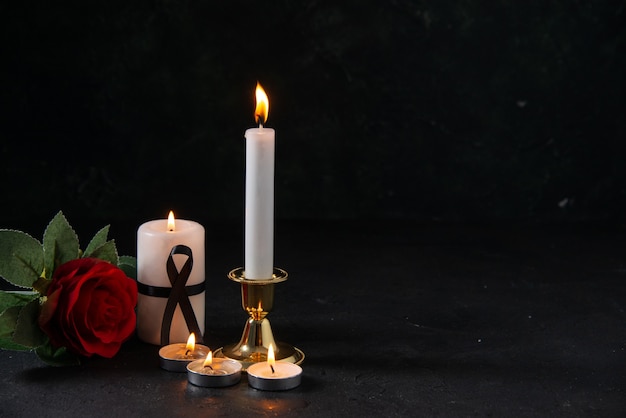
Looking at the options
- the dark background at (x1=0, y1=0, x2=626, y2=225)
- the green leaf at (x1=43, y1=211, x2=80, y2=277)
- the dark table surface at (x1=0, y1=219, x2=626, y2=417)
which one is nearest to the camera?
the dark table surface at (x1=0, y1=219, x2=626, y2=417)

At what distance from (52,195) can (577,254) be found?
2.98 ft

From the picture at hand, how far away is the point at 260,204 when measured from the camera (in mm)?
1125

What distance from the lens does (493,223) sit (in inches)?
77.5

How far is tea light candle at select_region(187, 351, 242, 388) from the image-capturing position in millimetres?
1102

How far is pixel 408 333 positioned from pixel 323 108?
725 mm

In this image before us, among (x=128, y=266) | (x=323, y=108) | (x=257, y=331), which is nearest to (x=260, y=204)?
(x=257, y=331)

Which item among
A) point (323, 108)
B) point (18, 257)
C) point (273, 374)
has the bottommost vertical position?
point (273, 374)

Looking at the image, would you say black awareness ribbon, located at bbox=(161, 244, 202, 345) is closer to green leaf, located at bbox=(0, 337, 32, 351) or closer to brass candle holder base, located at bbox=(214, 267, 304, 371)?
brass candle holder base, located at bbox=(214, 267, 304, 371)

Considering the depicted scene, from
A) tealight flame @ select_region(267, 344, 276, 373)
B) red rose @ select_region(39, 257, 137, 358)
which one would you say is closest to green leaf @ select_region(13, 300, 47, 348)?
red rose @ select_region(39, 257, 137, 358)

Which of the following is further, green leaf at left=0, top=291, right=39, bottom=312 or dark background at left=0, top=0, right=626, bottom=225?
dark background at left=0, top=0, right=626, bottom=225

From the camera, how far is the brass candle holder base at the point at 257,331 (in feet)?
3.77

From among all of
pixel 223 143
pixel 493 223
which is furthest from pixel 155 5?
pixel 493 223

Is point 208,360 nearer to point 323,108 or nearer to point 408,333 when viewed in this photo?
point 408,333

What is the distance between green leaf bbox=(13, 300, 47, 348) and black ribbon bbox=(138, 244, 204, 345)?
0.45 ft
